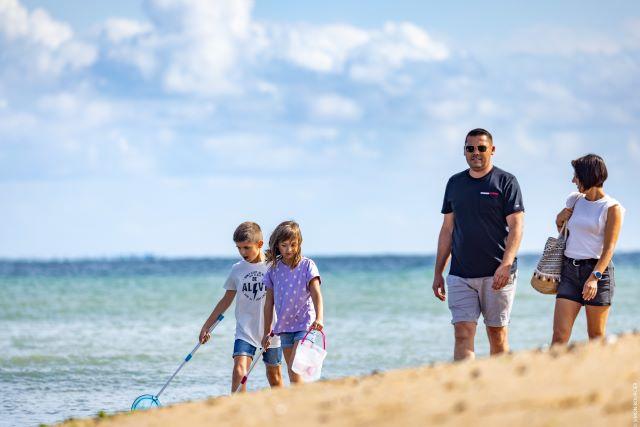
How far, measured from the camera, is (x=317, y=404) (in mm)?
4984

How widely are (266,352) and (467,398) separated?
10.9 feet

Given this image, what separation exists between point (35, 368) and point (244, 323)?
543 cm

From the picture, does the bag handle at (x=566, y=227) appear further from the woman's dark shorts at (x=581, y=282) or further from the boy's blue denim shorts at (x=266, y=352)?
the boy's blue denim shorts at (x=266, y=352)

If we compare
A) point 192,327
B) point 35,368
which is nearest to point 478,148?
point 35,368

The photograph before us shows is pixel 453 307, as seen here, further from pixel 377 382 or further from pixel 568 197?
pixel 377 382

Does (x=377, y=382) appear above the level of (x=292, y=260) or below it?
below

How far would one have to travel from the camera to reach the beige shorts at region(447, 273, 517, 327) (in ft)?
23.4

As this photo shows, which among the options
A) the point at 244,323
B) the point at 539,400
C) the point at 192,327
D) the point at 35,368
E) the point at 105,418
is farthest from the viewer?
the point at 192,327

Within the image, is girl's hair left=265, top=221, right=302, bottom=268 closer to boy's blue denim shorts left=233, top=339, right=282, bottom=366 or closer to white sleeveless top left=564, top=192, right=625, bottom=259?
boy's blue denim shorts left=233, top=339, right=282, bottom=366

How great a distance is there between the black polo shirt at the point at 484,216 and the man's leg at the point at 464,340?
1.15ft

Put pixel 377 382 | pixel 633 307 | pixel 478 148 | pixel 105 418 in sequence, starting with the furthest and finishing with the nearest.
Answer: pixel 633 307, pixel 478 148, pixel 105 418, pixel 377 382

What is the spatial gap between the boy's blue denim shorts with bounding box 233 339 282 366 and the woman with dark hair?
2.09 metres

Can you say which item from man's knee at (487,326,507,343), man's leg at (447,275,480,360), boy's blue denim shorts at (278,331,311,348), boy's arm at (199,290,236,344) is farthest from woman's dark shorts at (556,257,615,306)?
boy's arm at (199,290,236,344)

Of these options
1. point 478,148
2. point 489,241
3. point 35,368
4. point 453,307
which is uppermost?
point 478,148
